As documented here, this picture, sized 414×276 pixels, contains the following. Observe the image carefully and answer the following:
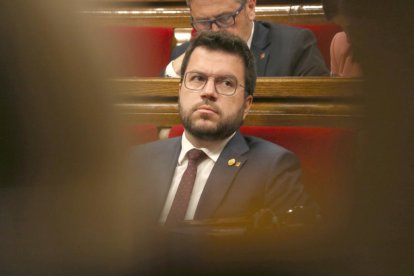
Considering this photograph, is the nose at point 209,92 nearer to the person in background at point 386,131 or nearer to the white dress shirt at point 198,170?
the white dress shirt at point 198,170

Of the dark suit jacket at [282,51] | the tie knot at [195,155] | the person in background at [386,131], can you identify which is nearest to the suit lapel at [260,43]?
the dark suit jacket at [282,51]

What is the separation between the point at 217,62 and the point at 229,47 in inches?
0.7

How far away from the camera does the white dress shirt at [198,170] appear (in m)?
0.26

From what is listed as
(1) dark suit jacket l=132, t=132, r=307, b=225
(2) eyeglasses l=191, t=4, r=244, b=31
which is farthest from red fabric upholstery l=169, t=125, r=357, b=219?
(2) eyeglasses l=191, t=4, r=244, b=31

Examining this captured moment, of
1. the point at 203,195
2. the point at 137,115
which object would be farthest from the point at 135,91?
the point at 203,195

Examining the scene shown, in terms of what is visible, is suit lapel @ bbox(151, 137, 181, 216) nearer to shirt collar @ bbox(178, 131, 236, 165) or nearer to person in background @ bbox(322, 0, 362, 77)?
shirt collar @ bbox(178, 131, 236, 165)

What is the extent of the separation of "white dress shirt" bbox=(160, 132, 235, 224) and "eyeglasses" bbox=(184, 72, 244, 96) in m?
0.03

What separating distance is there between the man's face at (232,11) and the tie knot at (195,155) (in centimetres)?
11

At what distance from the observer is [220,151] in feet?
1.02

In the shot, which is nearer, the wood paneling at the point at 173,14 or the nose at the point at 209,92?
the wood paneling at the point at 173,14

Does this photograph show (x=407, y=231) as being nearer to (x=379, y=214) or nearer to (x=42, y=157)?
(x=379, y=214)

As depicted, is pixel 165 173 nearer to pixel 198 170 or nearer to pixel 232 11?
pixel 198 170

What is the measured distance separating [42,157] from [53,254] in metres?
0.04

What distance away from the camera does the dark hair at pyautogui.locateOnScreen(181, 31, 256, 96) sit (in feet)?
1.03
